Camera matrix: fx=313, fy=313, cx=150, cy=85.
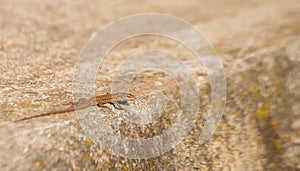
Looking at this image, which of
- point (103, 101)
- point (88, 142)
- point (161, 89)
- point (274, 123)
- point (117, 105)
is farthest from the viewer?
point (274, 123)

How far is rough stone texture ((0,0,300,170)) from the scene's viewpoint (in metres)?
8.06

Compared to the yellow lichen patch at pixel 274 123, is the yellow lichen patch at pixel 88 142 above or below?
below

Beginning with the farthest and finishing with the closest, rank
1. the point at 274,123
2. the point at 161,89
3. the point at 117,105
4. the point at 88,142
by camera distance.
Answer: the point at 274,123, the point at 161,89, the point at 117,105, the point at 88,142

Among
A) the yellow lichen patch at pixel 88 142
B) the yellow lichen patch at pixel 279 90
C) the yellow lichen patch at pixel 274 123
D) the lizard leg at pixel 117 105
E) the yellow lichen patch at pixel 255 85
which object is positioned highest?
the yellow lichen patch at pixel 255 85

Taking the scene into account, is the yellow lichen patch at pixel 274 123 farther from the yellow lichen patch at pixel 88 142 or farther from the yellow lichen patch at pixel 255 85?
the yellow lichen patch at pixel 88 142

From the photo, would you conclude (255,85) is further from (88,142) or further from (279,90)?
(88,142)

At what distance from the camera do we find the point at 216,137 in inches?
432

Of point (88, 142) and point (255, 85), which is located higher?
point (255, 85)

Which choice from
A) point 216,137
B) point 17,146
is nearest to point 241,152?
point 216,137

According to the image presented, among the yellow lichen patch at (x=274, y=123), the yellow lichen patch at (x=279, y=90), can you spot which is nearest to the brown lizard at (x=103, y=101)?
the yellow lichen patch at (x=274, y=123)

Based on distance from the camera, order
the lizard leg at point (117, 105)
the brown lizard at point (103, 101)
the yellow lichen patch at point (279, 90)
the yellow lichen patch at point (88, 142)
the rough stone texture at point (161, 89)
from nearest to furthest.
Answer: the rough stone texture at point (161, 89)
the yellow lichen patch at point (88, 142)
the brown lizard at point (103, 101)
the lizard leg at point (117, 105)
the yellow lichen patch at point (279, 90)

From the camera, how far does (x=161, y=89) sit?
36.6 feet

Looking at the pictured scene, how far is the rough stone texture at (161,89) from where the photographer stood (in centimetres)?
806

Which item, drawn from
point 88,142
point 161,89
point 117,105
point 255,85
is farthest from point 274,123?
point 88,142
